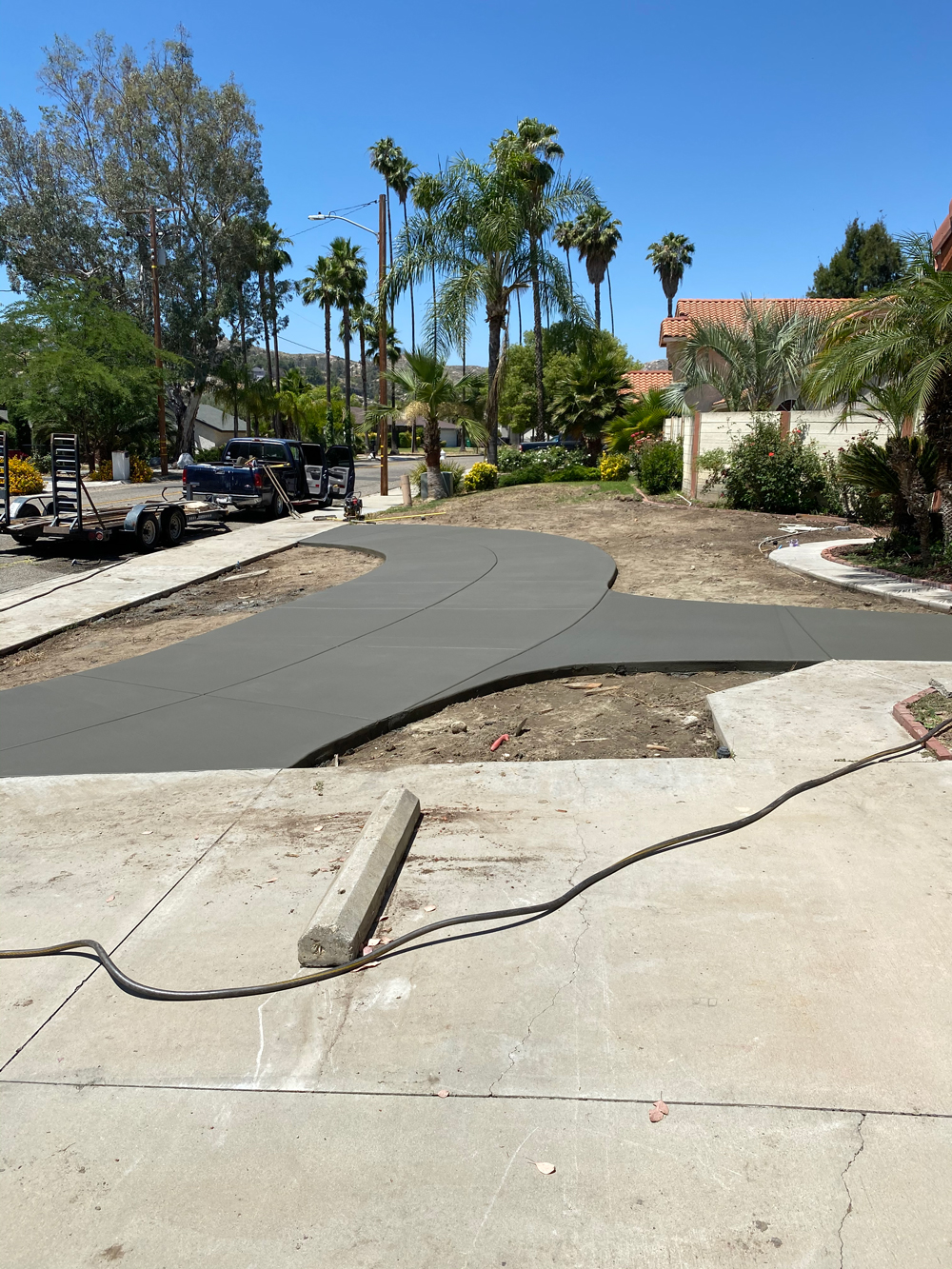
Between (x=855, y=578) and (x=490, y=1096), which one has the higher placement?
(x=855, y=578)

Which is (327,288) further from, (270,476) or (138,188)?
(270,476)

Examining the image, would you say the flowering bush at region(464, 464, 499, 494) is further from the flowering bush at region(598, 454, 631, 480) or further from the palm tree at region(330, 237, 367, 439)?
the palm tree at region(330, 237, 367, 439)

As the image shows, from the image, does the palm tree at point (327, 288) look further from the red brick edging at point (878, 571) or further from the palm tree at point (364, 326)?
the red brick edging at point (878, 571)

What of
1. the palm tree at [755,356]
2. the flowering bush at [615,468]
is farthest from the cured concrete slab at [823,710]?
the flowering bush at [615,468]

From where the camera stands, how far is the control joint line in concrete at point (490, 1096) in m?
2.93

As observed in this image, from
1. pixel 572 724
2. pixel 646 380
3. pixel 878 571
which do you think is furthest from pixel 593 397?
pixel 572 724

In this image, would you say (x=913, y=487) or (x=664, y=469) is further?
(x=664, y=469)

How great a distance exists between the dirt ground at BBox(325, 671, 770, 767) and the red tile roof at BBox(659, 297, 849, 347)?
26504mm

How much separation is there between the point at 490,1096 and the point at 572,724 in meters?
4.35

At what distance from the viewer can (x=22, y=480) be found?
2978 cm

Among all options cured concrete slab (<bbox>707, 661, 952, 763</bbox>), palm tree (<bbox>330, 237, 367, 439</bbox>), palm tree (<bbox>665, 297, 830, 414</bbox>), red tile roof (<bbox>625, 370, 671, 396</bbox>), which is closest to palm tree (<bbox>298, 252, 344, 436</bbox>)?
palm tree (<bbox>330, 237, 367, 439</bbox>)

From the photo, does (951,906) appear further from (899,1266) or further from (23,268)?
(23,268)

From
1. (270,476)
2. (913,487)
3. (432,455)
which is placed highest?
(432,455)

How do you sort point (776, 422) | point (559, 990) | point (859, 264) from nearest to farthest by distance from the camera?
point (559, 990)
point (776, 422)
point (859, 264)
